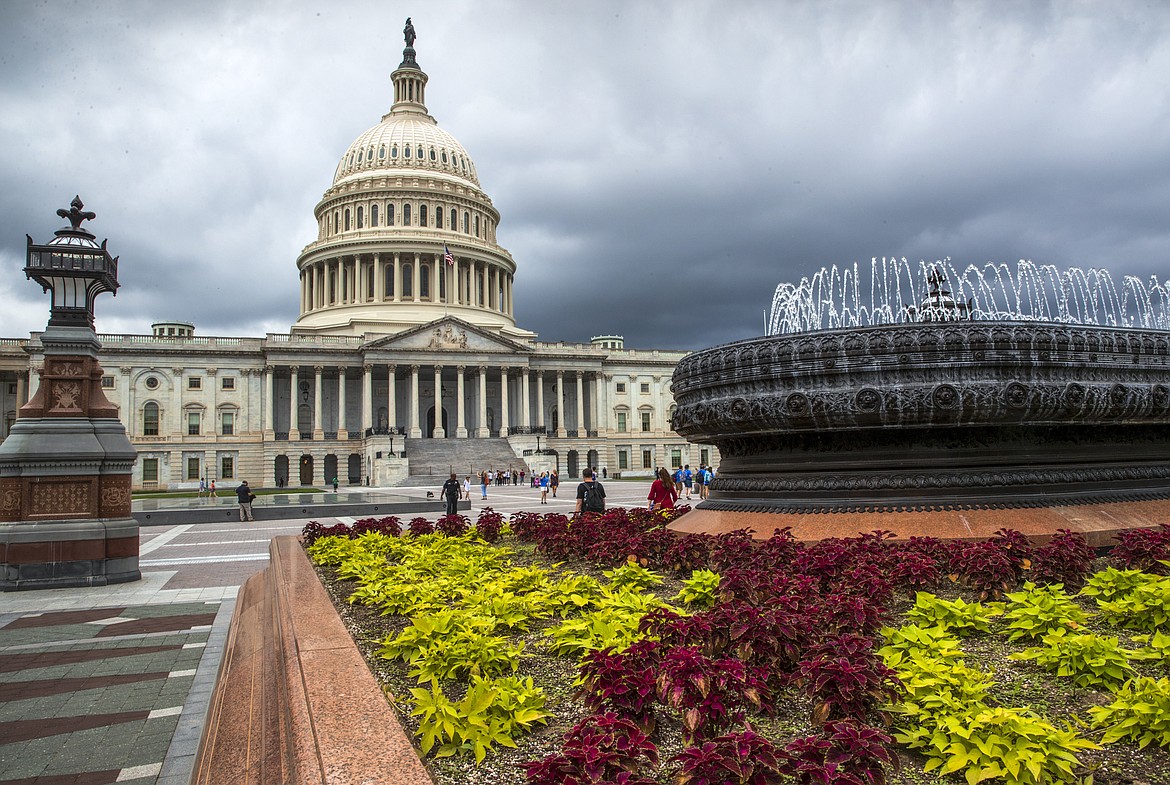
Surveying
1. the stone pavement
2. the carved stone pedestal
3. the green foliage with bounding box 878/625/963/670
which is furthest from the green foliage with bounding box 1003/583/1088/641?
the carved stone pedestal

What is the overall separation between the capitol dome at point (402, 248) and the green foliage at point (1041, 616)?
7735cm

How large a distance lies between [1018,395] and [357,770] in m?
5.68

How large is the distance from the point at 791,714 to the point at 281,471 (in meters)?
76.7

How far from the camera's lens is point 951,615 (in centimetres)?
473

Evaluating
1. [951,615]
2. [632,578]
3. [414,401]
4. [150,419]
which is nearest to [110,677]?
[632,578]

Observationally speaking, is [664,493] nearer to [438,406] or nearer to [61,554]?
[61,554]

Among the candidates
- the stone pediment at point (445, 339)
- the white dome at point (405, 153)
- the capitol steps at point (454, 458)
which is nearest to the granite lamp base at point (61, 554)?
the capitol steps at point (454, 458)

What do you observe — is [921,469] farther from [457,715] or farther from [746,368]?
[457,715]

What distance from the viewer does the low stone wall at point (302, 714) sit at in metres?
2.95

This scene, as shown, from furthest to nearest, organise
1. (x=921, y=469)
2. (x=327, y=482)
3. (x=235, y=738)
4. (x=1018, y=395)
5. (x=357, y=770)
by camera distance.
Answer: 1. (x=327, y=482)
2. (x=921, y=469)
3. (x=1018, y=395)
4. (x=235, y=738)
5. (x=357, y=770)

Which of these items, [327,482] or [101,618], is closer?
[101,618]

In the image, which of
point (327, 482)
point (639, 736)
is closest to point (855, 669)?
point (639, 736)

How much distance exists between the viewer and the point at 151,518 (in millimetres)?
28953

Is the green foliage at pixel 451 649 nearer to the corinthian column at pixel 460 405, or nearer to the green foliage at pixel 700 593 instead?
the green foliage at pixel 700 593
